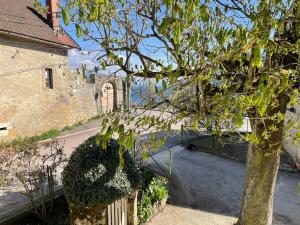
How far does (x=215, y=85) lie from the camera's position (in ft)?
14.0

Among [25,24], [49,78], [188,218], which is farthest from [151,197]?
[25,24]

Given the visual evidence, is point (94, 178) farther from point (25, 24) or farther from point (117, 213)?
point (25, 24)

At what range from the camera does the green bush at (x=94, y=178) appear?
4777 millimetres

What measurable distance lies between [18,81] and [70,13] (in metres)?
11.0

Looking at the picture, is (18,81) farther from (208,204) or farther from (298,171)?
(298,171)

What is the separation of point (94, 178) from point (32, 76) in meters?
11.2

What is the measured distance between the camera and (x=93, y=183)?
15.7ft

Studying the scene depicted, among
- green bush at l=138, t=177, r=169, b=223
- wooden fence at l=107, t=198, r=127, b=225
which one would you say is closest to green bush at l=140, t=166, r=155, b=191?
green bush at l=138, t=177, r=169, b=223

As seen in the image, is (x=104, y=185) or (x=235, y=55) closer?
(x=235, y=55)

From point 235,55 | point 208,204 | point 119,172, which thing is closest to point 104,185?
point 119,172

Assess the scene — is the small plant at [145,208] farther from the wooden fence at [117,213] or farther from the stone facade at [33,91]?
the stone facade at [33,91]

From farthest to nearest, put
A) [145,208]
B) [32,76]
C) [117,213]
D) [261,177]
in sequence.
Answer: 1. [32,76]
2. [145,208]
3. [117,213]
4. [261,177]

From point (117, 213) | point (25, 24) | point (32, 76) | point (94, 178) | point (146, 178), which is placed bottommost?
point (146, 178)

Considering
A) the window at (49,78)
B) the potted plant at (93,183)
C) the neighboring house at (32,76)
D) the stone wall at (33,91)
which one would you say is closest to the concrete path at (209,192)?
the potted plant at (93,183)
